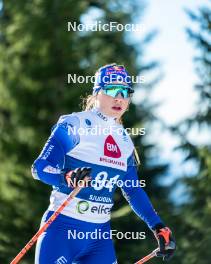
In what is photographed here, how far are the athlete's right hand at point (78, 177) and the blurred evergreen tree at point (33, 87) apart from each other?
715 centimetres

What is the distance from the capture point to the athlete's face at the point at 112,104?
537 centimetres

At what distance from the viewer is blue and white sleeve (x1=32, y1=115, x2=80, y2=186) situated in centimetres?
498

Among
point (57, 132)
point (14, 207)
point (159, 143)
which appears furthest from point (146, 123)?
point (57, 132)

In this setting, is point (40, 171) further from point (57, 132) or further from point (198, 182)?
point (198, 182)

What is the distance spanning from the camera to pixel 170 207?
1204 centimetres

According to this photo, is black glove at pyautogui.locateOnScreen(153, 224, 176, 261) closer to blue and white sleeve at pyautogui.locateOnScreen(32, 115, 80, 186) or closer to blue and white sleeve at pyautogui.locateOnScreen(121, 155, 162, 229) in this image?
blue and white sleeve at pyautogui.locateOnScreen(121, 155, 162, 229)

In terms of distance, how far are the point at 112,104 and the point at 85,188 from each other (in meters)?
0.58

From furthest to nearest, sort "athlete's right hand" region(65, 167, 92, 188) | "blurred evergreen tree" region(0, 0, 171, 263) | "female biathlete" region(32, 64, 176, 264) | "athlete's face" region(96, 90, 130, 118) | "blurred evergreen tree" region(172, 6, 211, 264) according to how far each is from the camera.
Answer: "blurred evergreen tree" region(0, 0, 171, 263)
"blurred evergreen tree" region(172, 6, 211, 264)
"athlete's face" region(96, 90, 130, 118)
"female biathlete" region(32, 64, 176, 264)
"athlete's right hand" region(65, 167, 92, 188)

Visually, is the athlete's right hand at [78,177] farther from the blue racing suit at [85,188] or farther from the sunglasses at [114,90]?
the sunglasses at [114,90]

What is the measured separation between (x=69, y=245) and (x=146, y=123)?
28.3 feet

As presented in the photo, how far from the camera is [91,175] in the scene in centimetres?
516

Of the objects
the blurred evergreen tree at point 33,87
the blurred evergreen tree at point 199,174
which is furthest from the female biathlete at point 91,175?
the blurred evergreen tree at point 33,87

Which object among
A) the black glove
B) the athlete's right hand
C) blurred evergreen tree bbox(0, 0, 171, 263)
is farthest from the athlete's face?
blurred evergreen tree bbox(0, 0, 171, 263)

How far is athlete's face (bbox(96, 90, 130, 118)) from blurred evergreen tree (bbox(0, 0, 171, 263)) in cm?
676
